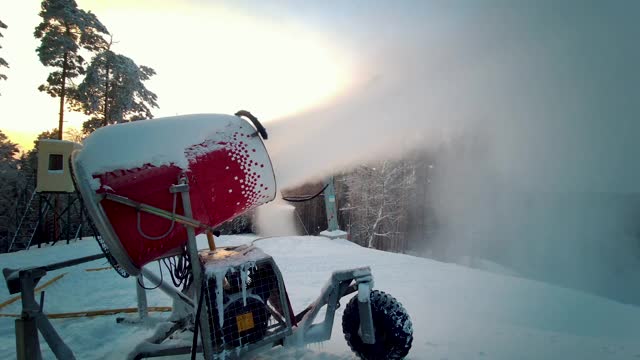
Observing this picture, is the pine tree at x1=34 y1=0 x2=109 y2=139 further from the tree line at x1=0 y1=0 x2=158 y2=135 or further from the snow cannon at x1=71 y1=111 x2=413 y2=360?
the snow cannon at x1=71 y1=111 x2=413 y2=360

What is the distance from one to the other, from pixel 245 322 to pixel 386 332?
1.39 meters

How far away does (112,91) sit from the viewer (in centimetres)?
2262

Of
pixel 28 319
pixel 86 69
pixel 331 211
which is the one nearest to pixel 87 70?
pixel 86 69

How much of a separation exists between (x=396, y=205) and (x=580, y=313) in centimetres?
2845

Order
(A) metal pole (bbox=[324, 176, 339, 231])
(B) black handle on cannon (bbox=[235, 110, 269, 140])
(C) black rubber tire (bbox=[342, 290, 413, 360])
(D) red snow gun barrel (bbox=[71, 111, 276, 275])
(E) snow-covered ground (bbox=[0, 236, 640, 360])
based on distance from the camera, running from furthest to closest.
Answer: (A) metal pole (bbox=[324, 176, 339, 231]) < (E) snow-covered ground (bbox=[0, 236, 640, 360]) < (B) black handle on cannon (bbox=[235, 110, 269, 140]) < (C) black rubber tire (bbox=[342, 290, 413, 360]) < (D) red snow gun barrel (bbox=[71, 111, 276, 275])

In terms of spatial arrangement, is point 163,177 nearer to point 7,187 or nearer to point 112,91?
point 112,91

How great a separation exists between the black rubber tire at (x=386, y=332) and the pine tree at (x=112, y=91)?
2312 centimetres

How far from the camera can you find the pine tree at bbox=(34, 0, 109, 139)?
18344 millimetres

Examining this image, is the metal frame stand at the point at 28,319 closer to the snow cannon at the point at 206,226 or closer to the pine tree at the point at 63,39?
the snow cannon at the point at 206,226

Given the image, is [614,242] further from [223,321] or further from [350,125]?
[223,321]

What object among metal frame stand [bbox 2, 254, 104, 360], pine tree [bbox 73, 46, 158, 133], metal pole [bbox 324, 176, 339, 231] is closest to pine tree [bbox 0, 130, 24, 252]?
pine tree [bbox 73, 46, 158, 133]

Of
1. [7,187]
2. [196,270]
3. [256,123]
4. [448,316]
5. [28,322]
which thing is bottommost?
[448,316]

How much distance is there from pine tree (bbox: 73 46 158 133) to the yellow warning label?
73.9 ft

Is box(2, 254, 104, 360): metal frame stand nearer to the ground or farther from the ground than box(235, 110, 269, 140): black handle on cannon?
nearer to the ground
